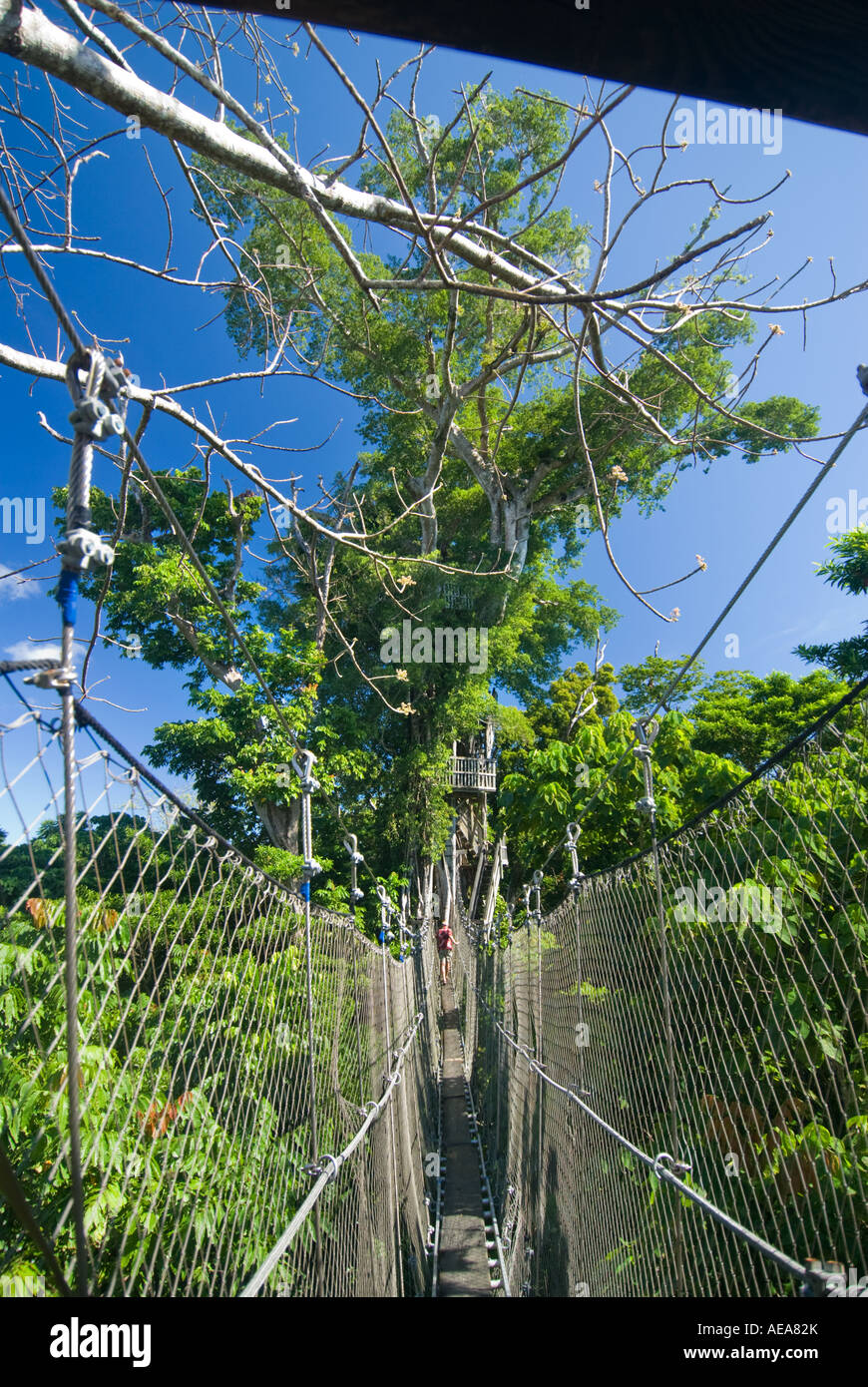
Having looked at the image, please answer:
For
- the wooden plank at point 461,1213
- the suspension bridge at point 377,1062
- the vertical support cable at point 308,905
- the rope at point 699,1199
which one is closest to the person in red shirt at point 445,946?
the wooden plank at point 461,1213

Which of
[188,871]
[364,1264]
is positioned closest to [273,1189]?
[364,1264]

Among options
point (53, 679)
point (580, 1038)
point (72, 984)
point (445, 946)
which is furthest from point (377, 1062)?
point (445, 946)

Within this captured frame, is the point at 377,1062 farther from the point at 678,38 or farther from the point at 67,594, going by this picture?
the point at 678,38

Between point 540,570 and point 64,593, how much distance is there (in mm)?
16061

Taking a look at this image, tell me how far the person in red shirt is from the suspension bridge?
36.8 feet

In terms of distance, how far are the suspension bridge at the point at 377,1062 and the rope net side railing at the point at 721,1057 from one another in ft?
0.05

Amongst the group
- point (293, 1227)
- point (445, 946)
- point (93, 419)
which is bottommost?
point (293, 1227)

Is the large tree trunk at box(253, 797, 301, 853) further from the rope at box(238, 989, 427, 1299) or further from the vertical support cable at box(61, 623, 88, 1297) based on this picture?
the vertical support cable at box(61, 623, 88, 1297)

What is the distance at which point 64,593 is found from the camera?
2.73ft

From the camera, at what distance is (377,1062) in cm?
322

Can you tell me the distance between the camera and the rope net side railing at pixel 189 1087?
41.9 inches

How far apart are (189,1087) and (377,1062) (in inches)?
82.0

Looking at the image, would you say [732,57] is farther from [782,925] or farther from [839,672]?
[839,672]

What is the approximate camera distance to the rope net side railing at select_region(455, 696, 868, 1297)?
1304 millimetres
